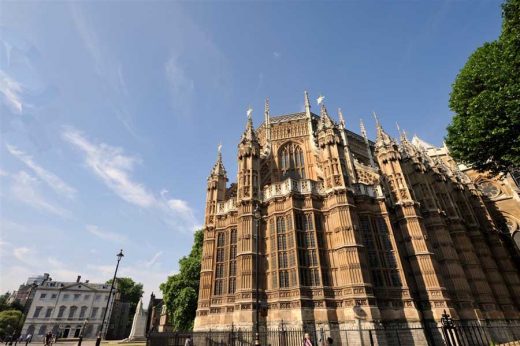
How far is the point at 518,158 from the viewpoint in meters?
15.9

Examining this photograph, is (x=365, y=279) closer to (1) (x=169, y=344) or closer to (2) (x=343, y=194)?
(2) (x=343, y=194)

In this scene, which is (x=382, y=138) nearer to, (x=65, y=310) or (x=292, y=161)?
(x=292, y=161)

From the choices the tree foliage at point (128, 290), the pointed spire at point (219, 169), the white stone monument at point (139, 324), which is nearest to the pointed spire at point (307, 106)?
the pointed spire at point (219, 169)

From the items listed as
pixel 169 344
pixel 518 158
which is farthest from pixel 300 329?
pixel 518 158

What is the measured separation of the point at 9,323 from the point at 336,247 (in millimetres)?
59515

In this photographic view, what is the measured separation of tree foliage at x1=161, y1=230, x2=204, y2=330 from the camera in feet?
88.4

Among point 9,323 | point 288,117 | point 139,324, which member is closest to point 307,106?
point 288,117

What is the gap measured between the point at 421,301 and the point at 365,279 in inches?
225

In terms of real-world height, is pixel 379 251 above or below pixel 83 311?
above

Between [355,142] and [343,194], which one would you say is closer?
[343,194]

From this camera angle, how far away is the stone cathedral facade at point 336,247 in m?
Result: 18.3

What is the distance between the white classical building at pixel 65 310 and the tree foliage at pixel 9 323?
4585 millimetres

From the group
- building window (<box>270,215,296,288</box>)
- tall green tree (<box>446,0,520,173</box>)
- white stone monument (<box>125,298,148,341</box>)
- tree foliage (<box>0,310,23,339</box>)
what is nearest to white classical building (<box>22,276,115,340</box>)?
tree foliage (<box>0,310,23,339</box>)

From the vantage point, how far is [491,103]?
637 inches
